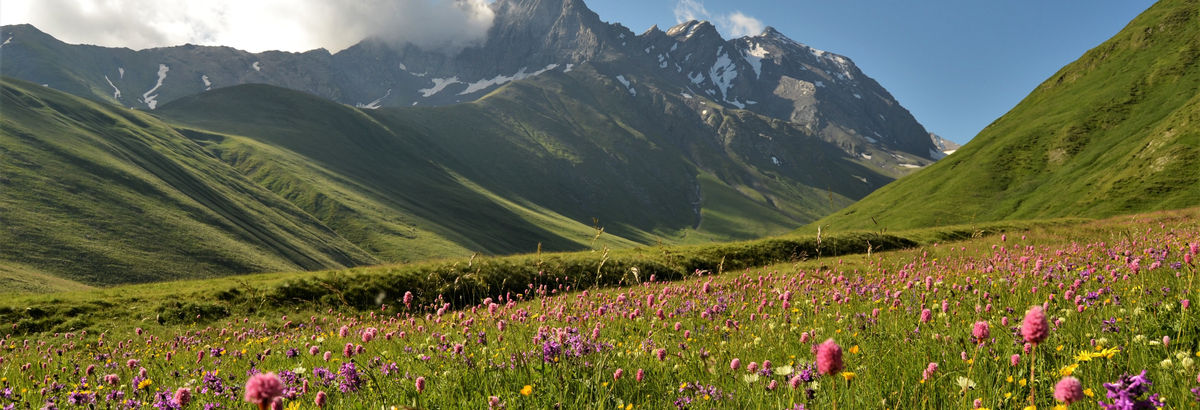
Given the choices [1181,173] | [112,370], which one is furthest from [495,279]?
[1181,173]

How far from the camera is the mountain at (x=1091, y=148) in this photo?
92.1 m

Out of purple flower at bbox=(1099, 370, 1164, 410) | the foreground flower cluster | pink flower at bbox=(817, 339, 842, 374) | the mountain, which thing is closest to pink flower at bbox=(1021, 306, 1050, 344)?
the foreground flower cluster

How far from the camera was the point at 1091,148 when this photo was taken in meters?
123

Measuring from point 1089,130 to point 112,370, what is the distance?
580 ft

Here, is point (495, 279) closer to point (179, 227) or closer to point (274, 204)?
point (179, 227)

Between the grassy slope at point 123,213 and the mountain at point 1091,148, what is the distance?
11757 cm

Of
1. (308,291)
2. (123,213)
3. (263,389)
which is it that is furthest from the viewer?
(123,213)

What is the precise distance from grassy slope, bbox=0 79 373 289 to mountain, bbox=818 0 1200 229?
11757 cm

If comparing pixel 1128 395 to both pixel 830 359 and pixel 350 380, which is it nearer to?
pixel 830 359

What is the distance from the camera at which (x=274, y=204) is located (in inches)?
6196

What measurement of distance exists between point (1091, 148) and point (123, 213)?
205 meters

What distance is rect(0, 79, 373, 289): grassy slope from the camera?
84.3 m

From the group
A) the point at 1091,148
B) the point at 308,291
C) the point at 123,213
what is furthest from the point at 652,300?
the point at 1091,148

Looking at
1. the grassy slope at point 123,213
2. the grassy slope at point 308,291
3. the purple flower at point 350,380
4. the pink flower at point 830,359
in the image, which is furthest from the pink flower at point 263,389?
the grassy slope at point 123,213
